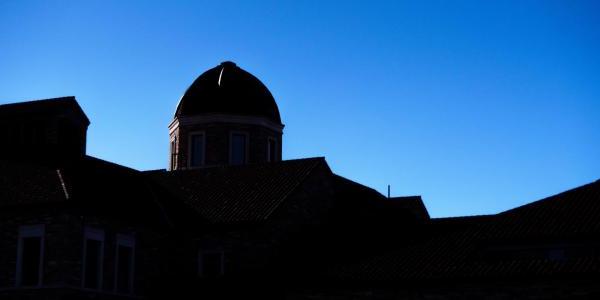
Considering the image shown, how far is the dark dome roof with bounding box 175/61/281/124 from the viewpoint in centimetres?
4916

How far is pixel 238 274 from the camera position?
123ft

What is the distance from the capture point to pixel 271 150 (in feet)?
163

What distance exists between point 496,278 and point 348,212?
11.8m

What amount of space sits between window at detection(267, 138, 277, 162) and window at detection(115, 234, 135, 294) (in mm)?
12575

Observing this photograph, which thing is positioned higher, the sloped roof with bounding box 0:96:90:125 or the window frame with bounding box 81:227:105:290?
the sloped roof with bounding box 0:96:90:125

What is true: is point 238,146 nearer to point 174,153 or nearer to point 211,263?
point 174,153

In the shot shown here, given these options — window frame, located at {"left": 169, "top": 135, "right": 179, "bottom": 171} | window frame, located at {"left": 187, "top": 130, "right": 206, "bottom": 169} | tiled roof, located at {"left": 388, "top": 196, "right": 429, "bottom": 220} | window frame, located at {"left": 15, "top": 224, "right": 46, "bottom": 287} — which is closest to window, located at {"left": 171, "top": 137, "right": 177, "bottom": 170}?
window frame, located at {"left": 169, "top": 135, "right": 179, "bottom": 171}

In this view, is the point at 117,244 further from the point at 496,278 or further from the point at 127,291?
the point at 496,278

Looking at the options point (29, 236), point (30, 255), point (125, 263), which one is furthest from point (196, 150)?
point (30, 255)

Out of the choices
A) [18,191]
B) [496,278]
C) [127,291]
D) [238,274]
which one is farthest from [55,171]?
[496,278]

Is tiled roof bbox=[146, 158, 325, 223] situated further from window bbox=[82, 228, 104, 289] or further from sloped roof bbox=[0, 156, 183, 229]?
window bbox=[82, 228, 104, 289]

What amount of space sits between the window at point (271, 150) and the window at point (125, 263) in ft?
41.3

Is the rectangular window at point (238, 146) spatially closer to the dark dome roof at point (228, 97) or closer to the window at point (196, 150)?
the dark dome roof at point (228, 97)

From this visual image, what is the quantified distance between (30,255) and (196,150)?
15129mm
